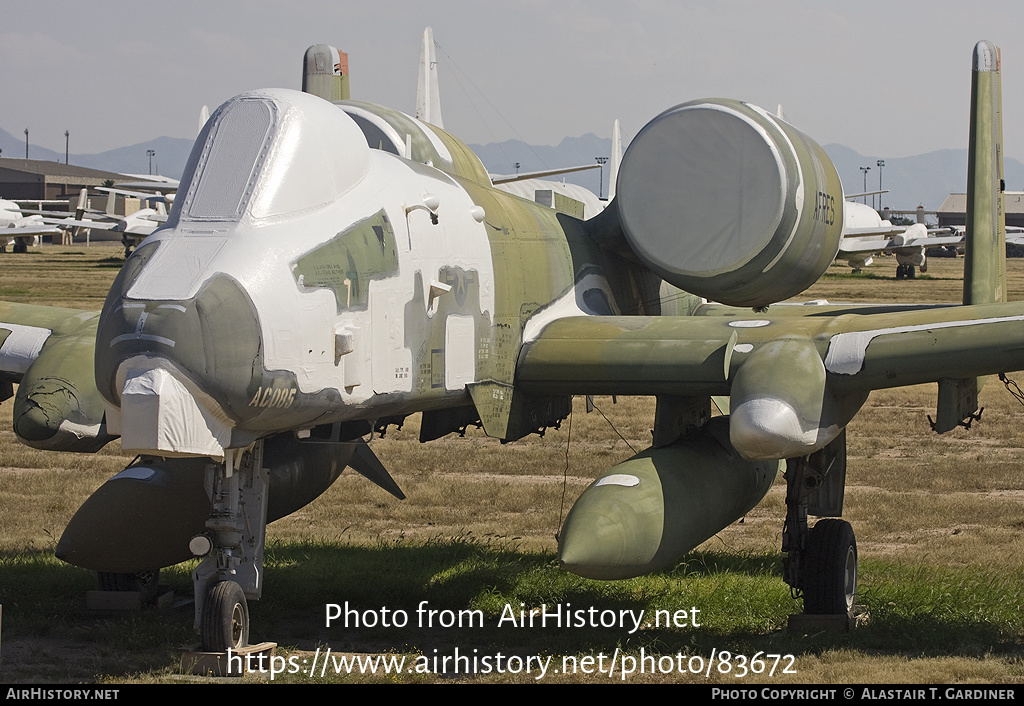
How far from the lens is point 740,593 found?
34.0 ft

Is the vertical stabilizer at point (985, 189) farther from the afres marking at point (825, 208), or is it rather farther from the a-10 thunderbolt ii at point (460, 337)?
the afres marking at point (825, 208)

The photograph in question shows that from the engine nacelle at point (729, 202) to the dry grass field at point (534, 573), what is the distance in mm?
2647

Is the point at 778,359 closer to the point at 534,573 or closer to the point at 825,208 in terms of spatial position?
the point at 825,208

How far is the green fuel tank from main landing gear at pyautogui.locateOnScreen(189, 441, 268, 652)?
6.10ft

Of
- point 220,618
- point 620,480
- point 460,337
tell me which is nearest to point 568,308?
point 460,337

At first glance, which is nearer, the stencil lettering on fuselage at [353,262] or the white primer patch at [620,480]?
the stencil lettering on fuselage at [353,262]

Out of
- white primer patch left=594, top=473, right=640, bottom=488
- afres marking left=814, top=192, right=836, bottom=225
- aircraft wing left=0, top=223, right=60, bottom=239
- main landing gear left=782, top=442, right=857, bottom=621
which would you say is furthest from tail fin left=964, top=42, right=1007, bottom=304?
aircraft wing left=0, top=223, right=60, bottom=239

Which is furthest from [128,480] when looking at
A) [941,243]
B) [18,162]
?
[18,162]

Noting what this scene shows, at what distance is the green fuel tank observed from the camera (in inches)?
300

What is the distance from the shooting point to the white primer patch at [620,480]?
322 inches

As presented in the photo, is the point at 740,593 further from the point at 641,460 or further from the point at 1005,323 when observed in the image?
the point at 1005,323

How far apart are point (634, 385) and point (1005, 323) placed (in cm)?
255

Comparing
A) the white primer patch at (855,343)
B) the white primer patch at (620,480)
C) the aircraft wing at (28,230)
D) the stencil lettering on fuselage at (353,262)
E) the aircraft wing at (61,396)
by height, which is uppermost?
the aircraft wing at (28,230)

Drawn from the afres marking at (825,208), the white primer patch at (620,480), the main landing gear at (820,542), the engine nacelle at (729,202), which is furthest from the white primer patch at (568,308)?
the main landing gear at (820,542)
